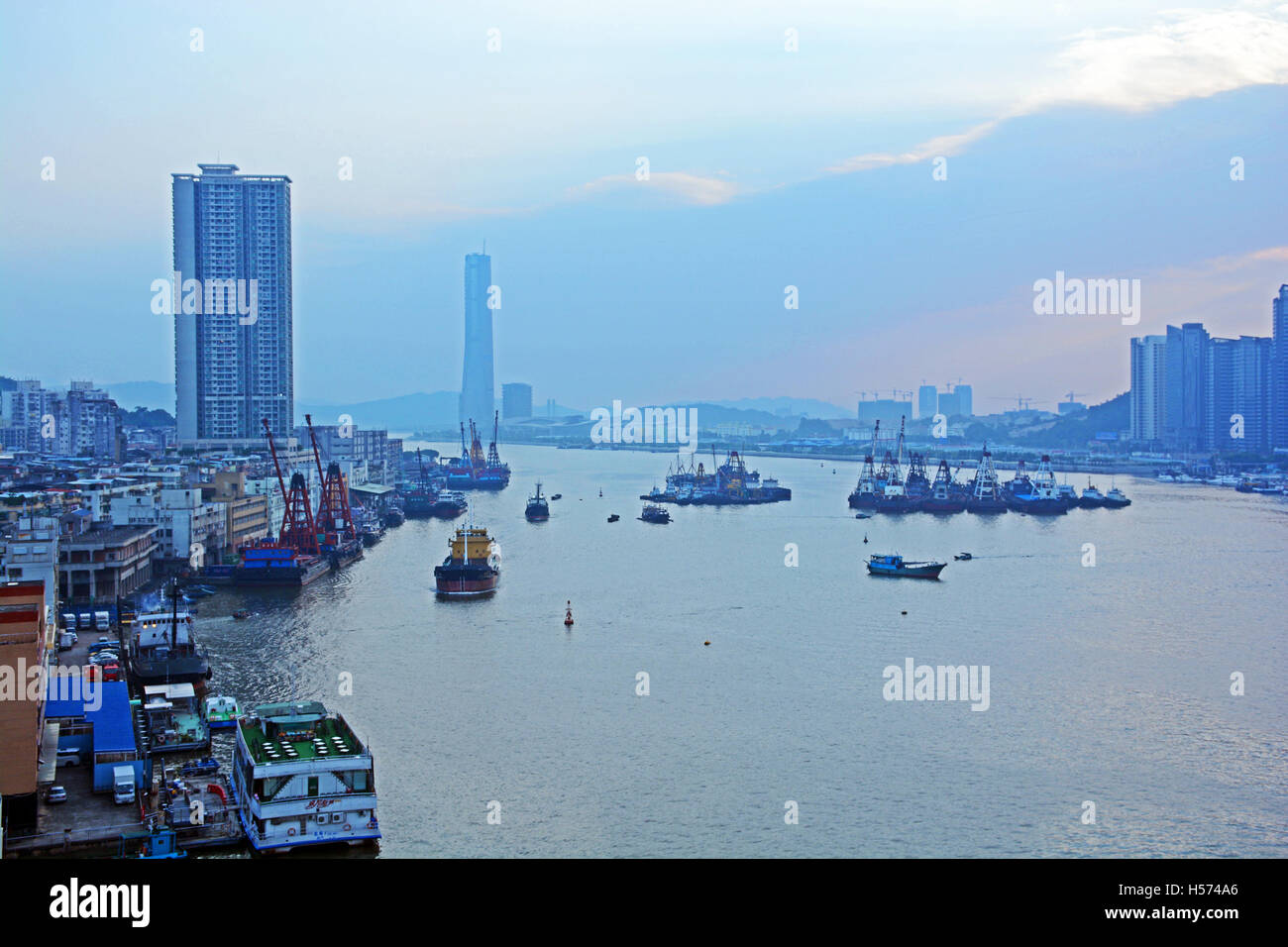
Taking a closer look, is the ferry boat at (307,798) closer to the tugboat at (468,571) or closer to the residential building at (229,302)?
the tugboat at (468,571)

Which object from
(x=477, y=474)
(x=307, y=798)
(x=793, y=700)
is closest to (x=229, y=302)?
(x=477, y=474)

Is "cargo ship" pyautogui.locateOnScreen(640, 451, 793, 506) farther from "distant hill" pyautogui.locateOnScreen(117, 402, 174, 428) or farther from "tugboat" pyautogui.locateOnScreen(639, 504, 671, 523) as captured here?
"distant hill" pyautogui.locateOnScreen(117, 402, 174, 428)

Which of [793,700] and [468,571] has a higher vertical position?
[468,571]

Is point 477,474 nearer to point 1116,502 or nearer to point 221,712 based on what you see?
point 1116,502

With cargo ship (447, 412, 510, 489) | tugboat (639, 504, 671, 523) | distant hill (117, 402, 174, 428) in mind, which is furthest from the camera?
distant hill (117, 402, 174, 428)

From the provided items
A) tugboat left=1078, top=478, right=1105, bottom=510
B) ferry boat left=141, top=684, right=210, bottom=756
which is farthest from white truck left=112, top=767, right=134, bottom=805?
tugboat left=1078, top=478, right=1105, bottom=510

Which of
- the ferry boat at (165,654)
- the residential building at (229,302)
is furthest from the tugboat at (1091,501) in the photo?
the ferry boat at (165,654)

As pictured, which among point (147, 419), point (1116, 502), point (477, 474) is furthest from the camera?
point (147, 419)
